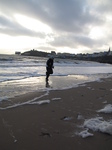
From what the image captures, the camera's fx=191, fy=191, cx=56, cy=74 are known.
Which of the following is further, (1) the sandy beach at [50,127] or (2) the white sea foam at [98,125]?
(2) the white sea foam at [98,125]

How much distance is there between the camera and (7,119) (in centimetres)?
486

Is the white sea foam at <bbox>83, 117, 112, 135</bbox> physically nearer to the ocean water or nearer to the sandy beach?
the sandy beach

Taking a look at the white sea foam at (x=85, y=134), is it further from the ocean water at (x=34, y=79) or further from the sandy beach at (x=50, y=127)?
the ocean water at (x=34, y=79)

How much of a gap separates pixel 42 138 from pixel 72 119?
4.40ft

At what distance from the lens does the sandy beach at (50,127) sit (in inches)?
141

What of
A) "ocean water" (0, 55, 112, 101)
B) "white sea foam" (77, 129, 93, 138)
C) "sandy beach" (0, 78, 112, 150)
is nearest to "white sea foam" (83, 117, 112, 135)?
"sandy beach" (0, 78, 112, 150)

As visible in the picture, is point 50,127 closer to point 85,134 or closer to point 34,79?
point 85,134

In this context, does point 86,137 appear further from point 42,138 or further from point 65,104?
point 65,104

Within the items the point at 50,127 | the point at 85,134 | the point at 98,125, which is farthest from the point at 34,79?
the point at 85,134

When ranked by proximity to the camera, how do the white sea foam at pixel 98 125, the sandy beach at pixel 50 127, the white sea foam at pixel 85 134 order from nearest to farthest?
the sandy beach at pixel 50 127
the white sea foam at pixel 85 134
the white sea foam at pixel 98 125

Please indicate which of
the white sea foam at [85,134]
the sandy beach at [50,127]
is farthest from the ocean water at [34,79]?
the white sea foam at [85,134]

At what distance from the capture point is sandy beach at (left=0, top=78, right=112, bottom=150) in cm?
358

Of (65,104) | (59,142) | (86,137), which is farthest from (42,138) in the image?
(65,104)

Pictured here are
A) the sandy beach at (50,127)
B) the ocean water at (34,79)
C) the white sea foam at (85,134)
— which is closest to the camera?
the sandy beach at (50,127)
